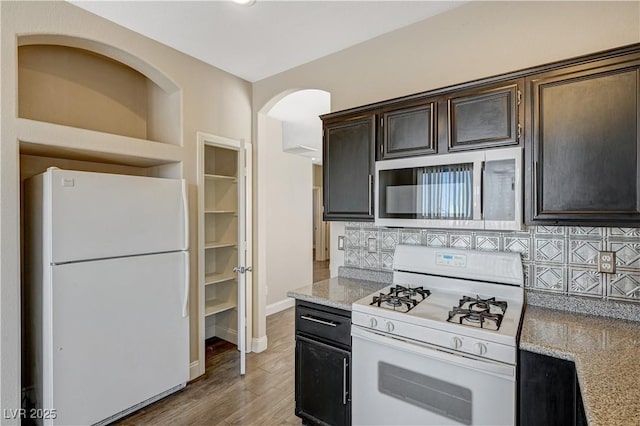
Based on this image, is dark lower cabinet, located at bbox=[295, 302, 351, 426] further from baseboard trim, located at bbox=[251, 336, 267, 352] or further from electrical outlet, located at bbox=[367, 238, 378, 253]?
baseboard trim, located at bbox=[251, 336, 267, 352]

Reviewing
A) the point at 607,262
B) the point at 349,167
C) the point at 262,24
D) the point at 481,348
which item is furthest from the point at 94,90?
the point at 607,262

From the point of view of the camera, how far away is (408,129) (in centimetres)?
208

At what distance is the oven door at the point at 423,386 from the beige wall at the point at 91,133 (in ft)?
5.63

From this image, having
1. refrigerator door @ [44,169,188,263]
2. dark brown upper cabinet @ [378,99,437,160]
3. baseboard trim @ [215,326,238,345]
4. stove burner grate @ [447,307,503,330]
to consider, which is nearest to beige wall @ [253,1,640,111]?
dark brown upper cabinet @ [378,99,437,160]

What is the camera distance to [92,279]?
211 cm

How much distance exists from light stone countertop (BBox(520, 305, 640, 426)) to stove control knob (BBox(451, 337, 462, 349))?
250 mm

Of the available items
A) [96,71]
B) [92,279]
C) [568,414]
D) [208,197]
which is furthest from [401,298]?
[96,71]

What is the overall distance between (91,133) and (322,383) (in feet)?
7.40

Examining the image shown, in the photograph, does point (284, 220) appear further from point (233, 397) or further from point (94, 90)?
point (94, 90)

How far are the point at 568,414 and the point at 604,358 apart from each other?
11.3 inches

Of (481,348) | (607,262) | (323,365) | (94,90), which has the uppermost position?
(94,90)

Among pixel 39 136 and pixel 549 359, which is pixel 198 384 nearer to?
pixel 39 136

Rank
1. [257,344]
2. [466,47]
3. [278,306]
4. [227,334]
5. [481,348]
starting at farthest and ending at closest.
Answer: [278,306], [227,334], [257,344], [466,47], [481,348]

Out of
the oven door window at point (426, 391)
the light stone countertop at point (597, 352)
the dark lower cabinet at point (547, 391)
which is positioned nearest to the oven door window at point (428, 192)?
the light stone countertop at point (597, 352)
